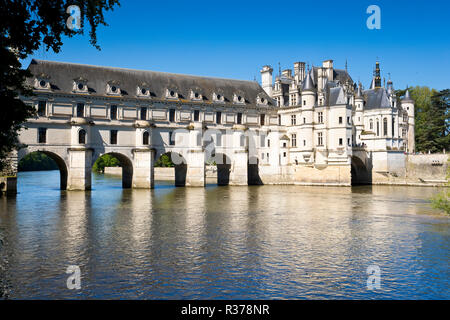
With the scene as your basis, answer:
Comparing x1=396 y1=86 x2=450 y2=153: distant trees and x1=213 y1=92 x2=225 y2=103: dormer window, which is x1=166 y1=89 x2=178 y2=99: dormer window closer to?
x1=213 y1=92 x2=225 y2=103: dormer window

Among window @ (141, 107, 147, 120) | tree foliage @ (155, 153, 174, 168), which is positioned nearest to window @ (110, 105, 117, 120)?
window @ (141, 107, 147, 120)

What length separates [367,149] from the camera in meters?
75.2

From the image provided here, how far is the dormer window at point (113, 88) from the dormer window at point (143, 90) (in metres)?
3.03

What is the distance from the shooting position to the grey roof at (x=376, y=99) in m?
78.2

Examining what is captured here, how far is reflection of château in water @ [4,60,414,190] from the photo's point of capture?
5803 centimetres

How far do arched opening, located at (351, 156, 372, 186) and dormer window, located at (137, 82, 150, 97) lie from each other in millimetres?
35723

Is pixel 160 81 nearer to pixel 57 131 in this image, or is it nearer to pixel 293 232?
pixel 57 131

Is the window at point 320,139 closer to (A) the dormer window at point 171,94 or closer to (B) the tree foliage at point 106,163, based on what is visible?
(A) the dormer window at point 171,94

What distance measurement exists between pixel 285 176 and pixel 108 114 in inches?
1189

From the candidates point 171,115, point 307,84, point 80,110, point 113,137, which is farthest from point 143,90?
point 307,84

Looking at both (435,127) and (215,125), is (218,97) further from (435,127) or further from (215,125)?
(435,127)

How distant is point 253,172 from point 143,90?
23.0 meters

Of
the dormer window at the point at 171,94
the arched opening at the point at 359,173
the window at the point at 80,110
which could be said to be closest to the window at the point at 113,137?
the window at the point at 80,110
